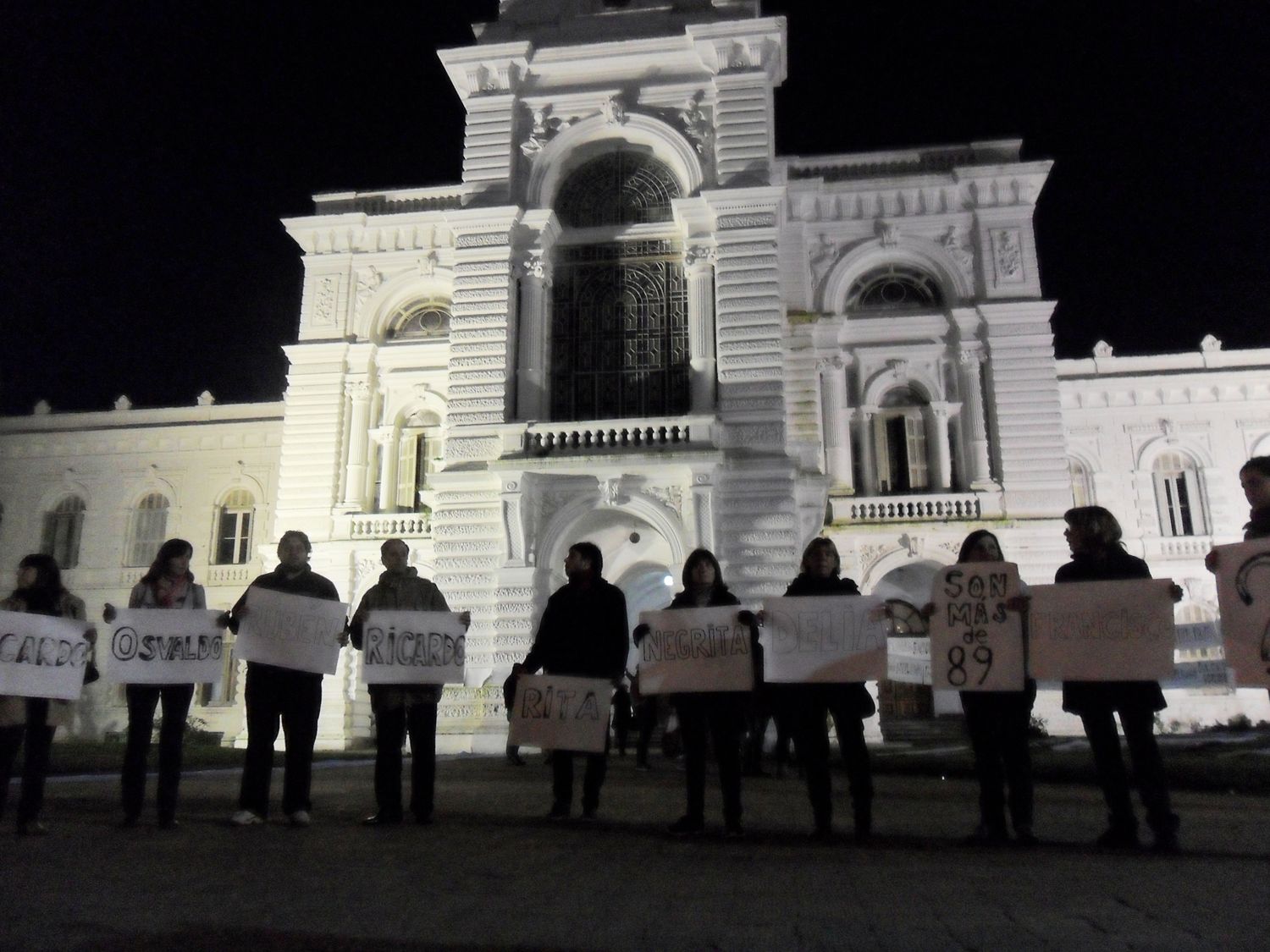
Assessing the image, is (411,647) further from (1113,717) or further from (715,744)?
(1113,717)

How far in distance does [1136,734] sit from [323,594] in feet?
19.7

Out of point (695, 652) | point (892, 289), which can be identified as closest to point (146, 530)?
point (892, 289)

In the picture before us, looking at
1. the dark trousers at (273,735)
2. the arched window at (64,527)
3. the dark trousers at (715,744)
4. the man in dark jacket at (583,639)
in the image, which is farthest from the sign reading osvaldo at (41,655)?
the arched window at (64,527)

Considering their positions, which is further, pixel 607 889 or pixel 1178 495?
pixel 1178 495

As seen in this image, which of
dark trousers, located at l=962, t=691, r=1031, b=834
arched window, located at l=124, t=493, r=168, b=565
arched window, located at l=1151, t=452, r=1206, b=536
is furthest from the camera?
A: arched window, located at l=124, t=493, r=168, b=565

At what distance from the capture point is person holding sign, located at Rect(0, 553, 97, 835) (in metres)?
7.35

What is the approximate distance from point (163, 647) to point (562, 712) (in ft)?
10.3

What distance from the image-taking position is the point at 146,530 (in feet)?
109

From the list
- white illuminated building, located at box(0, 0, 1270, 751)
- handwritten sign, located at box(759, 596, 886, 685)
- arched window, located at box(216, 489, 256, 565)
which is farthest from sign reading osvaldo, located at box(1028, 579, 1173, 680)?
arched window, located at box(216, 489, 256, 565)

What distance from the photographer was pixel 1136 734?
675cm

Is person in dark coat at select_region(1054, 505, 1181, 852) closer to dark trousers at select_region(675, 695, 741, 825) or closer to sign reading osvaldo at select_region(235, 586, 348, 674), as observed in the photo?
dark trousers at select_region(675, 695, 741, 825)

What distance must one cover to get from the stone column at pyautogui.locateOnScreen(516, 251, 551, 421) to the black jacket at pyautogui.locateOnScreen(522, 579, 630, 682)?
39.9 feet

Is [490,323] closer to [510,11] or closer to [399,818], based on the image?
[510,11]

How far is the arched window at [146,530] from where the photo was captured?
108 feet
